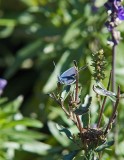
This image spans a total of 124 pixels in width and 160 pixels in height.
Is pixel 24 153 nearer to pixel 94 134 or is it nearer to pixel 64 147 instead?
pixel 64 147

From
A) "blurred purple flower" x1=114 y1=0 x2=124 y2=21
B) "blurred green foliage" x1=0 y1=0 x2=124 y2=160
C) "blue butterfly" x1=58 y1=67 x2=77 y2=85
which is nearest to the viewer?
"blue butterfly" x1=58 y1=67 x2=77 y2=85

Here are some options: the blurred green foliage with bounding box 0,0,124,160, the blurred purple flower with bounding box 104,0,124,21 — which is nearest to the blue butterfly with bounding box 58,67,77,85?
the blurred purple flower with bounding box 104,0,124,21

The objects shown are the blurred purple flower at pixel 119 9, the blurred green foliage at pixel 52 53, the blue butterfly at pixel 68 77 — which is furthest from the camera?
the blurred green foliage at pixel 52 53

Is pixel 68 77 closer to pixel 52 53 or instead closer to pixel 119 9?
pixel 119 9

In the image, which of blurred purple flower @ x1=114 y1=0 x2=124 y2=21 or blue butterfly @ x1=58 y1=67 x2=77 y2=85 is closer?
blue butterfly @ x1=58 y1=67 x2=77 y2=85

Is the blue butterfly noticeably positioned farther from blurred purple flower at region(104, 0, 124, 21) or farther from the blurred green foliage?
the blurred green foliage

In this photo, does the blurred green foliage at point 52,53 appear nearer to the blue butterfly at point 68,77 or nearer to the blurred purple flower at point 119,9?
the blurred purple flower at point 119,9

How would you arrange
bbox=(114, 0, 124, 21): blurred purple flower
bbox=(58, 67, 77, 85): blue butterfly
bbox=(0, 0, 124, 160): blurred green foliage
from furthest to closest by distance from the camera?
bbox=(0, 0, 124, 160): blurred green foliage
bbox=(114, 0, 124, 21): blurred purple flower
bbox=(58, 67, 77, 85): blue butterfly

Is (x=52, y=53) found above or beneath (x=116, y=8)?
above

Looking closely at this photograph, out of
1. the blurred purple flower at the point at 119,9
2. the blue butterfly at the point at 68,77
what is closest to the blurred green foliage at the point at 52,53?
the blurred purple flower at the point at 119,9

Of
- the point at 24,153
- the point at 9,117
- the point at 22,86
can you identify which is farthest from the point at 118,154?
the point at 22,86

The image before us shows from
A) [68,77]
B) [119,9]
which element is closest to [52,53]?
[119,9]
